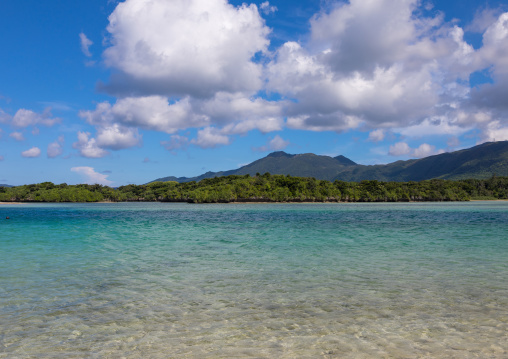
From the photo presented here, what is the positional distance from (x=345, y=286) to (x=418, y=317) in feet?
14.9

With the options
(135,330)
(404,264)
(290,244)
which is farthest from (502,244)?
(135,330)

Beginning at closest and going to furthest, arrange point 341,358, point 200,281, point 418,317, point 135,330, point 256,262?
point 341,358, point 135,330, point 418,317, point 200,281, point 256,262

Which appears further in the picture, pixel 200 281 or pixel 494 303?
pixel 200 281

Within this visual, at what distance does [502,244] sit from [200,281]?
28583 millimetres

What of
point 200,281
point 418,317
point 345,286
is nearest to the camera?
point 418,317

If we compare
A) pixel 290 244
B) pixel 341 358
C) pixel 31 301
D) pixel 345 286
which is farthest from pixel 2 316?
pixel 290 244

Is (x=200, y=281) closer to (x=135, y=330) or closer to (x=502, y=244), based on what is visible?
(x=135, y=330)

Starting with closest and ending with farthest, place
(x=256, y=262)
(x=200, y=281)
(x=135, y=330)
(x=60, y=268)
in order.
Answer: (x=135, y=330) → (x=200, y=281) → (x=60, y=268) → (x=256, y=262)

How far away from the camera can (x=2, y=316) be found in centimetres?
1198

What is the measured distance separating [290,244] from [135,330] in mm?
22516

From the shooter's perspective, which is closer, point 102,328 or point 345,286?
point 102,328

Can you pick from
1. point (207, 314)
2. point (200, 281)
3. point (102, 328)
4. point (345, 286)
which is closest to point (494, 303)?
point (345, 286)

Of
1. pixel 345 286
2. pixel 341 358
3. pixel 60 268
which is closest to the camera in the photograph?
pixel 341 358

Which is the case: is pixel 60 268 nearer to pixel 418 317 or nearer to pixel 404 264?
pixel 418 317
